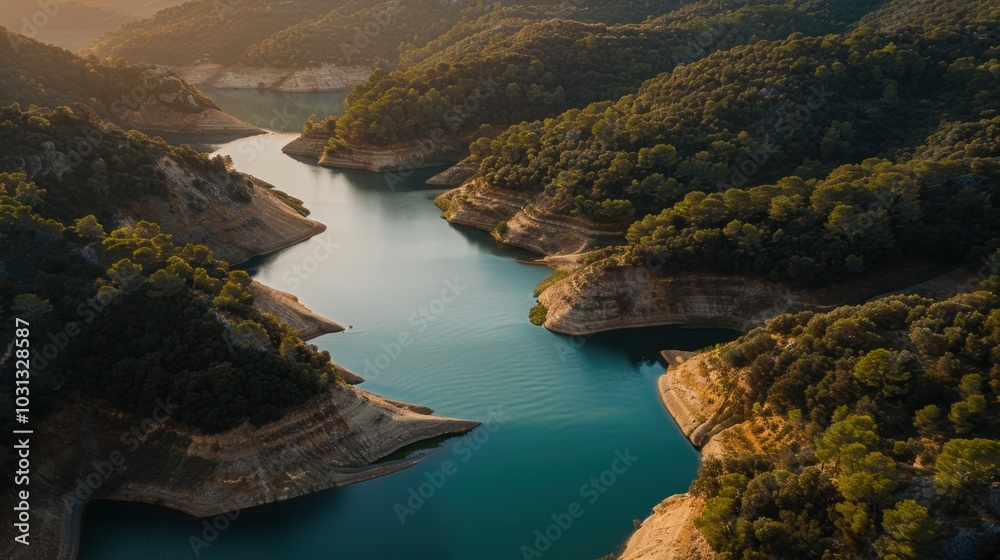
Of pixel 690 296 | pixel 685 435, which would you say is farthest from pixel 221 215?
pixel 685 435

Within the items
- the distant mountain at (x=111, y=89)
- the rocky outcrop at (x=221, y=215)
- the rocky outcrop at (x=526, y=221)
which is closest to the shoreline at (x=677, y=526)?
the rocky outcrop at (x=526, y=221)

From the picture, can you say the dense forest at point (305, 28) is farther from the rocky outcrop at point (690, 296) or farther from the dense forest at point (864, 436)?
the dense forest at point (864, 436)

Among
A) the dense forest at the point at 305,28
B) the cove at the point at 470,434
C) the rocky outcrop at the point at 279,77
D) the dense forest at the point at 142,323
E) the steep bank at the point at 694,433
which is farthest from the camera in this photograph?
the dense forest at the point at 305,28

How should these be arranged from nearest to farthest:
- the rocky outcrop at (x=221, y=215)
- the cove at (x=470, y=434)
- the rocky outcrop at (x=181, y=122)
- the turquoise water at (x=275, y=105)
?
the cove at (x=470, y=434) < the rocky outcrop at (x=221, y=215) < the rocky outcrop at (x=181, y=122) < the turquoise water at (x=275, y=105)

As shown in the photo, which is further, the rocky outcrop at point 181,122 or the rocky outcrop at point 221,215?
the rocky outcrop at point 181,122

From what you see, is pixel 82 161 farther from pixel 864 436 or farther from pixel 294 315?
pixel 864 436

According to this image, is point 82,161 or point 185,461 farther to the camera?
point 82,161
